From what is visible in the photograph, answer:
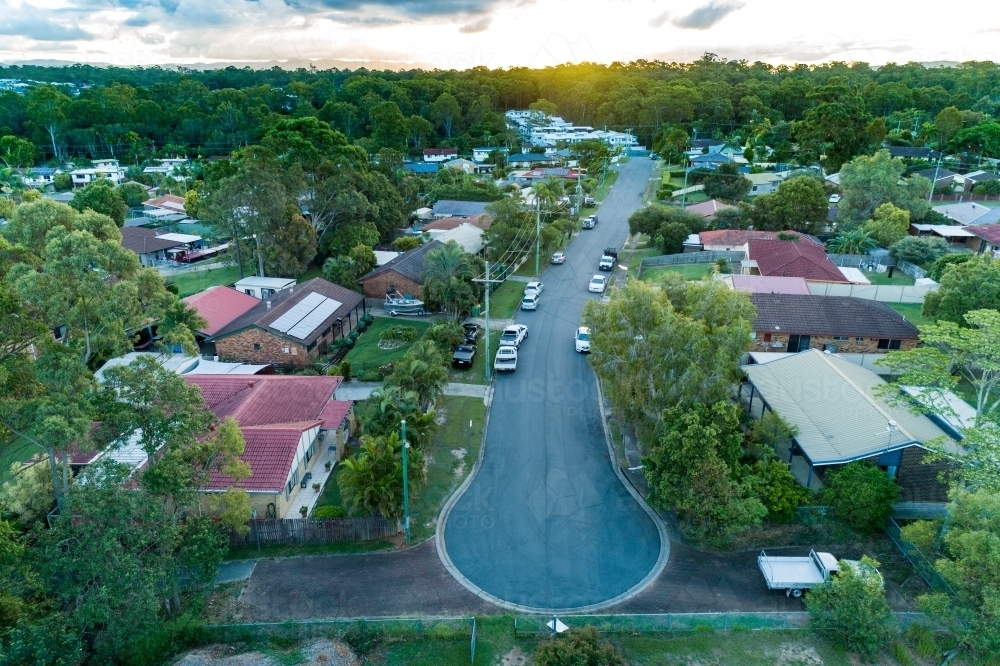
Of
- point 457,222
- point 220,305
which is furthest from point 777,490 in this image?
point 457,222

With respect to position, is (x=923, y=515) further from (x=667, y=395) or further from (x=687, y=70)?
(x=687, y=70)

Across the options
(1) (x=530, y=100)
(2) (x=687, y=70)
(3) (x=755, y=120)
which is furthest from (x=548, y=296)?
(2) (x=687, y=70)

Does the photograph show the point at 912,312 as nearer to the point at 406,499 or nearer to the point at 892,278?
the point at 892,278

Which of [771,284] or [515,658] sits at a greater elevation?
[771,284]

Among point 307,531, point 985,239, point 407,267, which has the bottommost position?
point 307,531

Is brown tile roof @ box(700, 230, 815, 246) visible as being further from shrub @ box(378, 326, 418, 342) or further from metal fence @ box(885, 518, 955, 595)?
metal fence @ box(885, 518, 955, 595)

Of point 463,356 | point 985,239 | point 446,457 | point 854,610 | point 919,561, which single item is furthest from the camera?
point 985,239

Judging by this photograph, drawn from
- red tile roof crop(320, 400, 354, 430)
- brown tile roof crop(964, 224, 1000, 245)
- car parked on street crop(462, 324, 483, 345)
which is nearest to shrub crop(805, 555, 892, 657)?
red tile roof crop(320, 400, 354, 430)
